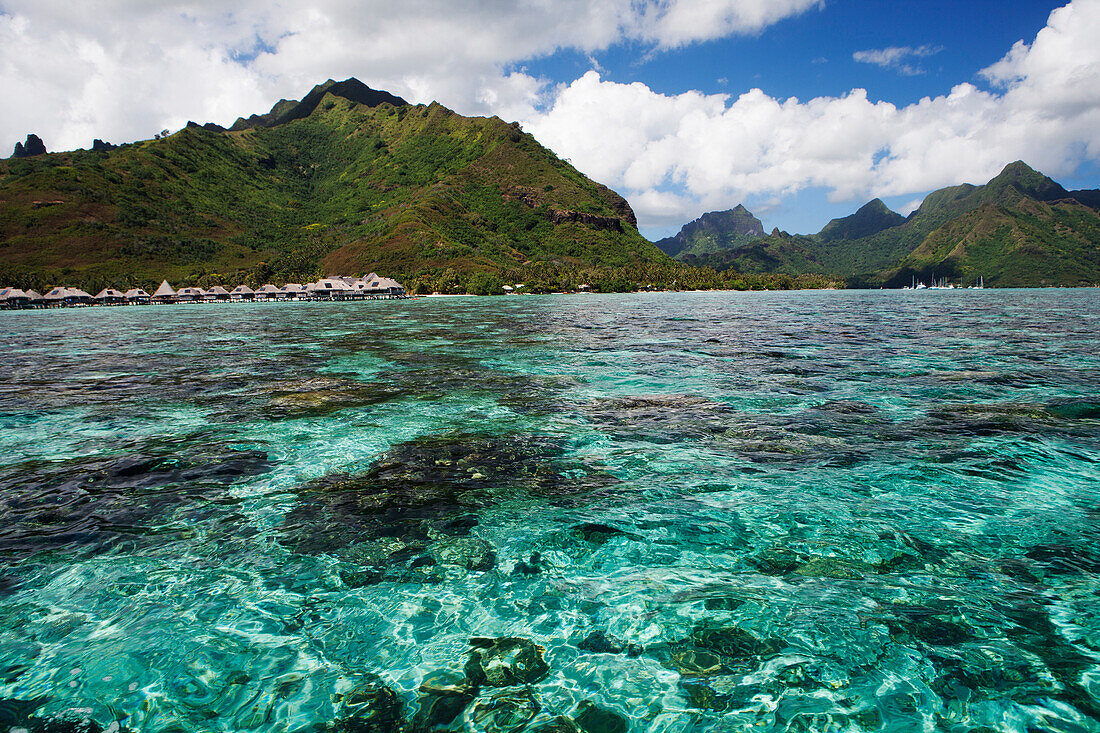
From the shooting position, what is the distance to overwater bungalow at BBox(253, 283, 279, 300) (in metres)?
134

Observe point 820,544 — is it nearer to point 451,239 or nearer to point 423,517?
point 423,517

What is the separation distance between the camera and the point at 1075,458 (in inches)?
354

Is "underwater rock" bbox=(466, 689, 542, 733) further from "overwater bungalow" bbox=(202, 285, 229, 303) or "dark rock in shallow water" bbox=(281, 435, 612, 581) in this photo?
"overwater bungalow" bbox=(202, 285, 229, 303)

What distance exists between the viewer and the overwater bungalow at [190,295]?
422ft

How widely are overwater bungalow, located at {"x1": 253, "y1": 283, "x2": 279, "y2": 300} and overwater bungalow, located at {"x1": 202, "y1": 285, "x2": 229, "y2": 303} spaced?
281 inches

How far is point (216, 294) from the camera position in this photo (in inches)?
5315

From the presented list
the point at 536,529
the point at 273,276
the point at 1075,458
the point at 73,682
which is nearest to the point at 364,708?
the point at 73,682

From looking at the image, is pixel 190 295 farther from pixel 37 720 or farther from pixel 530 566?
pixel 530 566

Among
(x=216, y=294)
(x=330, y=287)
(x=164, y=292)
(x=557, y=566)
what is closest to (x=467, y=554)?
(x=557, y=566)

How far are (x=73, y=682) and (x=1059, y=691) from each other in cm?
799

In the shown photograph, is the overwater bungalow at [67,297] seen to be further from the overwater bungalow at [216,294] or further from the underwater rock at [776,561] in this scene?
the underwater rock at [776,561]

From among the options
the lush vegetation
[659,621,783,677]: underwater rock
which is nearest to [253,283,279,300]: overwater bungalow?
the lush vegetation

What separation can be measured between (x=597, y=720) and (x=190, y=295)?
156353mm

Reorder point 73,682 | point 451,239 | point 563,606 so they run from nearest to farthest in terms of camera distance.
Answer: point 73,682 < point 563,606 < point 451,239
